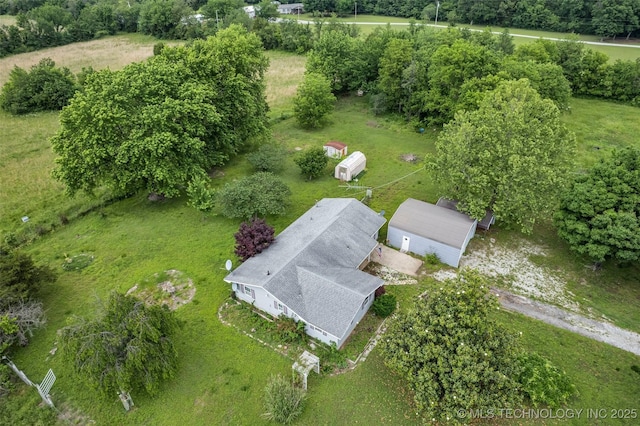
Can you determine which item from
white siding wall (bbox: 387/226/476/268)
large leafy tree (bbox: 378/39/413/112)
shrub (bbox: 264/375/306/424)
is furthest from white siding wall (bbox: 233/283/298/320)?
large leafy tree (bbox: 378/39/413/112)

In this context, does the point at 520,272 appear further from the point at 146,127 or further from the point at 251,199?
the point at 146,127

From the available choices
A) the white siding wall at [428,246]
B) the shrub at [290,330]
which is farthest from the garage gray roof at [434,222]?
the shrub at [290,330]

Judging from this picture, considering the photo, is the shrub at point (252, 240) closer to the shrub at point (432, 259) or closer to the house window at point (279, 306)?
the house window at point (279, 306)

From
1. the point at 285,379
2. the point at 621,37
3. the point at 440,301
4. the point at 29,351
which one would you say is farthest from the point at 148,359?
the point at 621,37

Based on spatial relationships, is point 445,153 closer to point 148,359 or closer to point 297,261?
point 297,261

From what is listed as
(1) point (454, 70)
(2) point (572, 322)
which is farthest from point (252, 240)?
(1) point (454, 70)

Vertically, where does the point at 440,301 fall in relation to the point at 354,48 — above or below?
below
